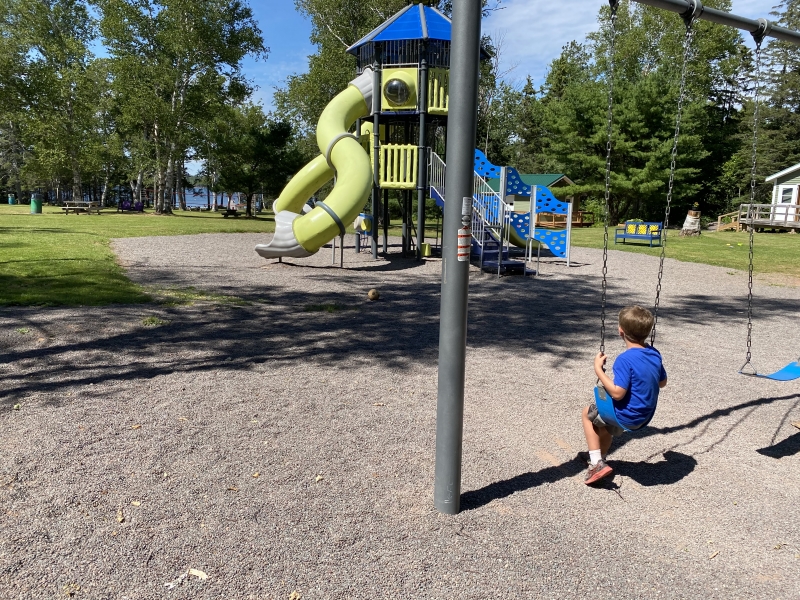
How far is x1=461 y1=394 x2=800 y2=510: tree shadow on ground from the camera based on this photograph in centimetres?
353

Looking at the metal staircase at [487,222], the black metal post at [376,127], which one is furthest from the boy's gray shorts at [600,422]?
the black metal post at [376,127]

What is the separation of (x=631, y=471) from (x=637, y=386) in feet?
2.55

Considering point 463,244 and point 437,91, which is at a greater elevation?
point 437,91

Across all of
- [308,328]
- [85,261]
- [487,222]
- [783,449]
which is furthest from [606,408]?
[85,261]

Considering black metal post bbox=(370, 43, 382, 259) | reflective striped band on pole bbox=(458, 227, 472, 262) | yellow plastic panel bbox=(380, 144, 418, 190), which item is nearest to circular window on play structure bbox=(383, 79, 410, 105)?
black metal post bbox=(370, 43, 382, 259)

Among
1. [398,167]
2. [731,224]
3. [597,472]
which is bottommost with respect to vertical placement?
[597,472]

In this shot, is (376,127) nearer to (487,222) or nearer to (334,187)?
(334,187)

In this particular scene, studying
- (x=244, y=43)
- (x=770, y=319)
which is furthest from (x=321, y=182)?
(x=244, y=43)

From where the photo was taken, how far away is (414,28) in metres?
15.6

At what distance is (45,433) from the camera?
160 inches

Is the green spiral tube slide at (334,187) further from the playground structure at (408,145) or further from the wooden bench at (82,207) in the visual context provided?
the wooden bench at (82,207)

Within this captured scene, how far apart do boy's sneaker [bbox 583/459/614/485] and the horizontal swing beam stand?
2.84 m

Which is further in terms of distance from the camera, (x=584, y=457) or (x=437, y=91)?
(x=437, y=91)

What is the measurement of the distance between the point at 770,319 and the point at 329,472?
8480mm
